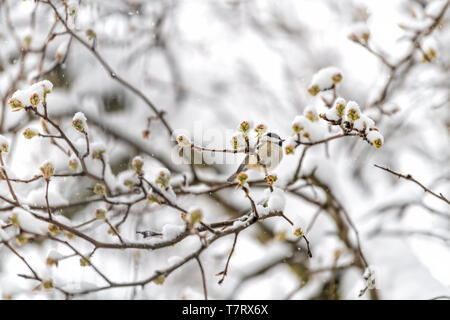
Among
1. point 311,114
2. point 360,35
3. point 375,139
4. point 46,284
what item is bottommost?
point 46,284

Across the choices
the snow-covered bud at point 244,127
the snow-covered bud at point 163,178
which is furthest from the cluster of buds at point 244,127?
the snow-covered bud at point 163,178

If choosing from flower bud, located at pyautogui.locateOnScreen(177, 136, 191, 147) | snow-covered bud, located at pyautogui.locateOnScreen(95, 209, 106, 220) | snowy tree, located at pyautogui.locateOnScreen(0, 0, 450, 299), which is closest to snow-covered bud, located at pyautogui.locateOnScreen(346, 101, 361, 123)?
snowy tree, located at pyautogui.locateOnScreen(0, 0, 450, 299)

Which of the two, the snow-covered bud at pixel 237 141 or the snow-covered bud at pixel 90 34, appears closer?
the snow-covered bud at pixel 237 141

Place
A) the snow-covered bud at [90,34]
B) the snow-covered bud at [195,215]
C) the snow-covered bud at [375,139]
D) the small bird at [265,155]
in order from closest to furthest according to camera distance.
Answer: the snow-covered bud at [195,215], the snow-covered bud at [375,139], the small bird at [265,155], the snow-covered bud at [90,34]

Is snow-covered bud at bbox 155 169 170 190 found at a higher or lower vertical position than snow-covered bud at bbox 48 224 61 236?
higher

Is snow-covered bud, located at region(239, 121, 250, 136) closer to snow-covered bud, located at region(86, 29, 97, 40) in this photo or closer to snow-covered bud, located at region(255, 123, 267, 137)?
snow-covered bud, located at region(255, 123, 267, 137)

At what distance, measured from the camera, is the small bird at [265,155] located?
981 mm

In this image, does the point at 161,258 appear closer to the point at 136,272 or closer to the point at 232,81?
the point at 136,272

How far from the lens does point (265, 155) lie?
101 centimetres

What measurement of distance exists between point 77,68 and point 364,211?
1829 mm

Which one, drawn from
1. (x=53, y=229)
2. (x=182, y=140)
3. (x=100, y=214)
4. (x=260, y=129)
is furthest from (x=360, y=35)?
(x=53, y=229)

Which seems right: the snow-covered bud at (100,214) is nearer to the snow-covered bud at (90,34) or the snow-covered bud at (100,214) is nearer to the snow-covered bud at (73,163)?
the snow-covered bud at (73,163)

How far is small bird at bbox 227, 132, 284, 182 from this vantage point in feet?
3.22

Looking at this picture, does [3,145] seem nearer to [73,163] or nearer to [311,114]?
[73,163]
